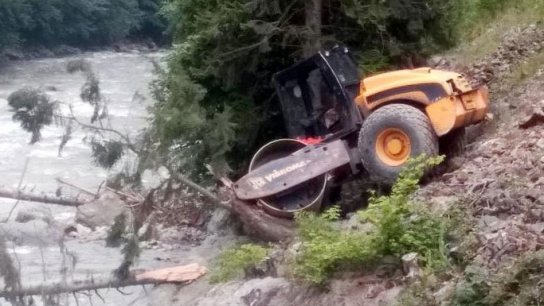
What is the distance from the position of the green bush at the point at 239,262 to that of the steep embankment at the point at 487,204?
0.61 feet

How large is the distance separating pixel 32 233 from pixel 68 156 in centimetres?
618

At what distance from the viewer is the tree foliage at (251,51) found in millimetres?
12977

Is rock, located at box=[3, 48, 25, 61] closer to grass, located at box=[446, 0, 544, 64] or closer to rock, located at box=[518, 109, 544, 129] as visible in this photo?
grass, located at box=[446, 0, 544, 64]

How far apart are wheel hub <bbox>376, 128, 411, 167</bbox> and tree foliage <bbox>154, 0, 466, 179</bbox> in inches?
107

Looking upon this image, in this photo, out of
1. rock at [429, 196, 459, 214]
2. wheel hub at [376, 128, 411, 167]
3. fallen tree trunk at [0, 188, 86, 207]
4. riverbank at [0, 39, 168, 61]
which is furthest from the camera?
riverbank at [0, 39, 168, 61]

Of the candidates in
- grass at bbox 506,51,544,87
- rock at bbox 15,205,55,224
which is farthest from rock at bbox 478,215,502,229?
rock at bbox 15,205,55,224

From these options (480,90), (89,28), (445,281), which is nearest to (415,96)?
(480,90)

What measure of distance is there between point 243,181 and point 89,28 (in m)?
38.0

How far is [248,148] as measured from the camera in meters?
13.8

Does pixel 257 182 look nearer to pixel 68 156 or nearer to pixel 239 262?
pixel 239 262

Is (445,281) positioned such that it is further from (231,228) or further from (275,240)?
(231,228)

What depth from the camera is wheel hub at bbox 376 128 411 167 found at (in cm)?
1051

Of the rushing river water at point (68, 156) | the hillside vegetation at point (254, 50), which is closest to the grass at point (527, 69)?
the hillside vegetation at point (254, 50)

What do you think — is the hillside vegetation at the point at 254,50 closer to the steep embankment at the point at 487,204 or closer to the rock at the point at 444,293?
the steep embankment at the point at 487,204
